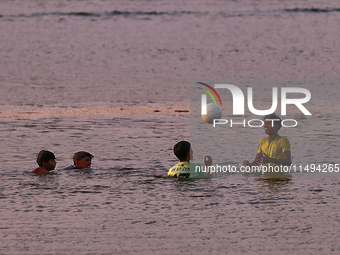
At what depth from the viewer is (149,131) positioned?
1811 centimetres

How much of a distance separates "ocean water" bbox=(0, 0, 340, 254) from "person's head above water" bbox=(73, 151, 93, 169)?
239mm

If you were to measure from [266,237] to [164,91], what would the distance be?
14860 mm

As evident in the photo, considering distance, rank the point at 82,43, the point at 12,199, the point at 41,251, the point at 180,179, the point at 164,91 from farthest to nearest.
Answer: the point at 82,43
the point at 164,91
the point at 180,179
the point at 12,199
the point at 41,251

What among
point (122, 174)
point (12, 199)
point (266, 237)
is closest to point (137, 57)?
point (122, 174)

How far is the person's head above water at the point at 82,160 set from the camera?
45.4ft

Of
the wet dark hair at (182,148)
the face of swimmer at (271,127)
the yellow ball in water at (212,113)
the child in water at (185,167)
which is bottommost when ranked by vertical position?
the child in water at (185,167)

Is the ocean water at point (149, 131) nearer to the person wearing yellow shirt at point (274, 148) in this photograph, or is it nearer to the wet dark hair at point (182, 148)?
the person wearing yellow shirt at point (274, 148)

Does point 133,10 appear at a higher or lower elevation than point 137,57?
higher

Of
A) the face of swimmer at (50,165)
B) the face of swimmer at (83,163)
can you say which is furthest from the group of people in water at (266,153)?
the face of swimmer at (50,165)

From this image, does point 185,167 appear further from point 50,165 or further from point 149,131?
point 149,131

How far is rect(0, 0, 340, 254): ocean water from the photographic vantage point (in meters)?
9.77

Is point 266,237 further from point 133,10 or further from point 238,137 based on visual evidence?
point 133,10

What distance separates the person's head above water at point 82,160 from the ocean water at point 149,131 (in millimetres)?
239

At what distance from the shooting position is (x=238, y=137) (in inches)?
677
